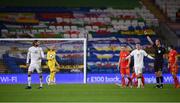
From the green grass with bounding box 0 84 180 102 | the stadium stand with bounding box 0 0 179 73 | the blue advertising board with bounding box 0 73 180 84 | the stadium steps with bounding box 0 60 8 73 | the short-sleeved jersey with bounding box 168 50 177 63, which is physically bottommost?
the green grass with bounding box 0 84 180 102

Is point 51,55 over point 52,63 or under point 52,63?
over

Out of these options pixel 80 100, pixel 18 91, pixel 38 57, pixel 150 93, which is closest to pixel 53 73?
pixel 38 57

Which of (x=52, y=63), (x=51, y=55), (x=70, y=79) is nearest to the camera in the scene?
(x=51, y=55)

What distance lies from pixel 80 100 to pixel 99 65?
488 inches

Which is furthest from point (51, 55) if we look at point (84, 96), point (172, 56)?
point (84, 96)

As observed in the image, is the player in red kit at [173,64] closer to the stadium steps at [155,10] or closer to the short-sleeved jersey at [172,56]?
the short-sleeved jersey at [172,56]

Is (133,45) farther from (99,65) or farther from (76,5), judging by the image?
(76,5)

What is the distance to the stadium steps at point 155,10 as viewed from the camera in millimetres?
34281

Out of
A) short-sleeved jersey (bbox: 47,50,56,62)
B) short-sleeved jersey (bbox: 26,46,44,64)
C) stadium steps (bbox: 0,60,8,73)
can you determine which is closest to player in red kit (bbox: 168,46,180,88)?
short-sleeved jersey (bbox: 26,46,44,64)

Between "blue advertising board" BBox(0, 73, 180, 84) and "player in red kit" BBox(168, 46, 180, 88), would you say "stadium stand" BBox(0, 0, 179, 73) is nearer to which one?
"blue advertising board" BBox(0, 73, 180, 84)

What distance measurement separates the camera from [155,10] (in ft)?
115

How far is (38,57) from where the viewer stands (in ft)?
68.6

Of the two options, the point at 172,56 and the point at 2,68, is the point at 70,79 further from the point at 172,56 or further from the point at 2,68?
the point at 172,56

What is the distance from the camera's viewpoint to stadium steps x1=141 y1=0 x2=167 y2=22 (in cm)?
3428
